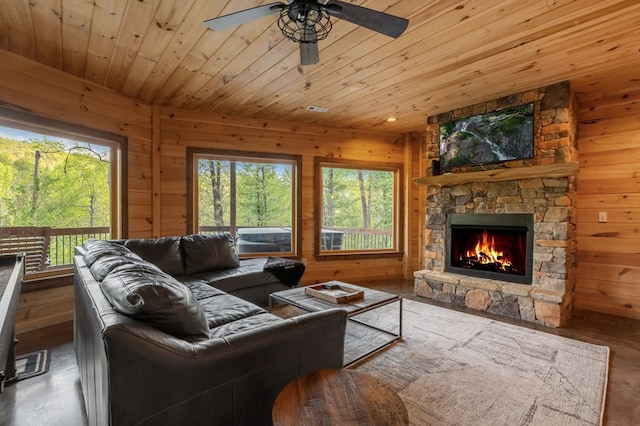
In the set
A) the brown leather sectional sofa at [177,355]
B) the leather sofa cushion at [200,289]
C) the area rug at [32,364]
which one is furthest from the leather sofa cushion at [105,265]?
the area rug at [32,364]

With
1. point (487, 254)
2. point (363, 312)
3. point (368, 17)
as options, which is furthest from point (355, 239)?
point (368, 17)

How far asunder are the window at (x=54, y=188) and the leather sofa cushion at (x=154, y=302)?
8.03 feet

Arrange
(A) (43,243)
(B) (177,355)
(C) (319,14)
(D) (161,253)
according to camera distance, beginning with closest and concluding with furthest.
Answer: (B) (177,355) → (C) (319,14) → (A) (43,243) → (D) (161,253)

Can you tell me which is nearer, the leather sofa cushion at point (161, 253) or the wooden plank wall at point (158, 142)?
the wooden plank wall at point (158, 142)

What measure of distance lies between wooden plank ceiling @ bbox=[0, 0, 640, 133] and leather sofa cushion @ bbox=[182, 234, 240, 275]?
176cm

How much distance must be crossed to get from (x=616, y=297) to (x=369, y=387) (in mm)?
3980

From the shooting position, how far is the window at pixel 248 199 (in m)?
4.55

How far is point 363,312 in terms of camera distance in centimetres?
274

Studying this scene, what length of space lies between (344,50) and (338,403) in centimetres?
262

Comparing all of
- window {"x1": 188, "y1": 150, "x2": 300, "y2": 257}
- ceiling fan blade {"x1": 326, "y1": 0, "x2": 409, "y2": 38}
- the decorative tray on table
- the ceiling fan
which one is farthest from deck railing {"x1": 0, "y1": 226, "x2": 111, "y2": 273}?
ceiling fan blade {"x1": 326, "y1": 0, "x2": 409, "y2": 38}

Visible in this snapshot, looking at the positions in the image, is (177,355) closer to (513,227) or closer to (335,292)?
(335,292)

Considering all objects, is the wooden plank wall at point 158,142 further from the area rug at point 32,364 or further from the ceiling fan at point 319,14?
the ceiling fan at point 319,14

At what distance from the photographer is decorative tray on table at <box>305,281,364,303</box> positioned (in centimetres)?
271

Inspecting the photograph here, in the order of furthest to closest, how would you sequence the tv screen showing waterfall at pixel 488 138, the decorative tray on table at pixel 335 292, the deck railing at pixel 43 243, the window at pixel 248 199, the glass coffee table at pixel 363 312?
1. the window at pixel 248 199
2. the tv screen showing waterfall at pixel 488 138
3. the deck railing at pixel 43 243
4. the decorative tray on table at pixel 335 292
5. the glass coffee table at pixel 363 312
